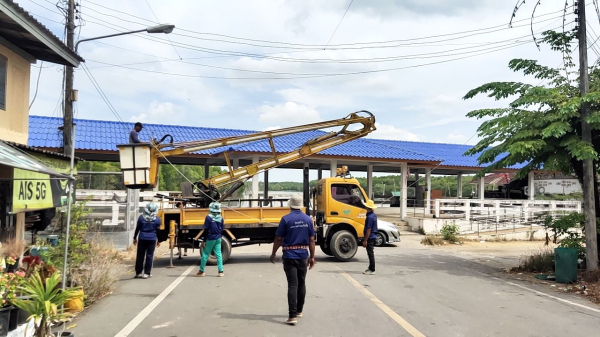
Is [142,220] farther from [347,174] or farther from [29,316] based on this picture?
[347,174]

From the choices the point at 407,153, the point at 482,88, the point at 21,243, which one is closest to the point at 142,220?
the point at 21,243

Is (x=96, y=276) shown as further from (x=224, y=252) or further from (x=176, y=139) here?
(x=176, y=139)

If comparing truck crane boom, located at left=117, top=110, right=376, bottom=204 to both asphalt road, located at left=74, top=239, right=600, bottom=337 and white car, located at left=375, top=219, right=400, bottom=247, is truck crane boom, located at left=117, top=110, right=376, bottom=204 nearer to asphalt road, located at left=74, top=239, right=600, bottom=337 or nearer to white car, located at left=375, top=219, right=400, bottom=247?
asphalt road, located at left=74, top=239, right=600, bottom=337

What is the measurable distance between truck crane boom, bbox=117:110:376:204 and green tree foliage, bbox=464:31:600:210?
3865mm

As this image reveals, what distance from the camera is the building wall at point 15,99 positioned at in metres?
9.43

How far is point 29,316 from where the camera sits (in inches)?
187

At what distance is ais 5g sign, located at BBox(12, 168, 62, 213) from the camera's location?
8328 mm

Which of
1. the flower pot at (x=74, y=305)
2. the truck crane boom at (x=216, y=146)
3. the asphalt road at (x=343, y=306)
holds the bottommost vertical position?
the asphalt road at (x=343, y=306)

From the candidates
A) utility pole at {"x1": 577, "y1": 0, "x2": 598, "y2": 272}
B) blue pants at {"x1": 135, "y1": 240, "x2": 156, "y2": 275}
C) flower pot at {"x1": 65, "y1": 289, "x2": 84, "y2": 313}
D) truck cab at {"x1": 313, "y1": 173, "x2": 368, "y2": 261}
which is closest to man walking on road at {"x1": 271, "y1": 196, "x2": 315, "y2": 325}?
flower pot at {"x1": 65, "y1": 289, "x2": 84, "y2": 313}

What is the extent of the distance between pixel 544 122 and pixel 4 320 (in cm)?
1077

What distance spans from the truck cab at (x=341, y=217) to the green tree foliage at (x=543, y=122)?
345 centimetres

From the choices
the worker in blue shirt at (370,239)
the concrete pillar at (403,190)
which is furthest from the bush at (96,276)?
the concrete pillar at (403,190)

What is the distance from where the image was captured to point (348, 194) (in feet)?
43.0

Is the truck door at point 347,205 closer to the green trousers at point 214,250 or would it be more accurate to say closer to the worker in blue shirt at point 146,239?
the green trousers at point 214,250
